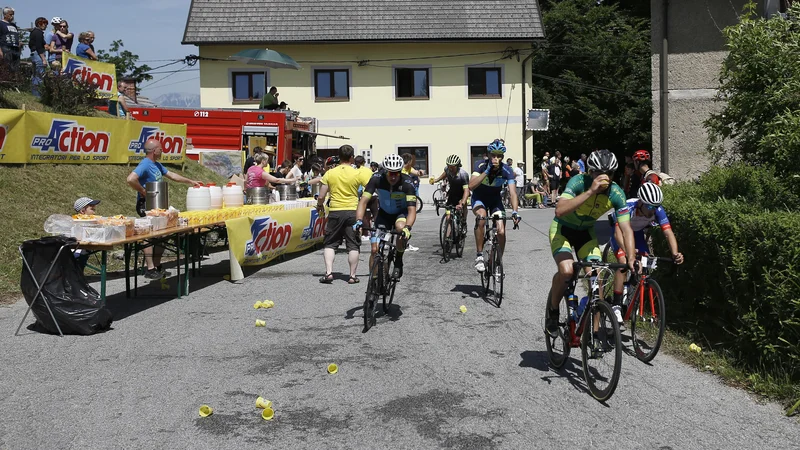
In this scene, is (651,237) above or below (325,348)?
above

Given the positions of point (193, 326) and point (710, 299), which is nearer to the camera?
point (710, 299)

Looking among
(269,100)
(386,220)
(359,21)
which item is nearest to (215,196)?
(386,220)

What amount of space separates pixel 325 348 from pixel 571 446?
337 centimetres

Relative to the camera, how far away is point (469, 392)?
21.5 feet

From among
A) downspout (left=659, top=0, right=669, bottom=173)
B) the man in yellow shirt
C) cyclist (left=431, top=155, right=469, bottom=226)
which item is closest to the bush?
cyclist (left=431, top=155, right=469, bottom=226)

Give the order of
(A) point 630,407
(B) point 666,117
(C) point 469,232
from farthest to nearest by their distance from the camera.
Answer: (C) point 469,232 < (B) point 666,117 < (A) point 630,407

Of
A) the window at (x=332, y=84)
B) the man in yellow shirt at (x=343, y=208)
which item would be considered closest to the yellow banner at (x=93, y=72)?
the man in yellow shirt at (x=343, y=208)

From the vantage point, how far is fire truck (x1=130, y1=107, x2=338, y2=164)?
2480 centimetres

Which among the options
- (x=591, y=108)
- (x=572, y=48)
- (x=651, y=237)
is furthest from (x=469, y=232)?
(x=572, y=48)

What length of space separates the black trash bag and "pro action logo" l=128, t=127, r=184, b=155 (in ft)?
38.8

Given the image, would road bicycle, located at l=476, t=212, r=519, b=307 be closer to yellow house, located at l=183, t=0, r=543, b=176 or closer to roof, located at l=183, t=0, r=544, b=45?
yellow house, located at l=183, t=0, r=543, b=176

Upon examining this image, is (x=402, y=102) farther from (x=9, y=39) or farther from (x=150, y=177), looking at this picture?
(x=150, y=177)

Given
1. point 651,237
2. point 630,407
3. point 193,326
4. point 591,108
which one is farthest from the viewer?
point 591,108

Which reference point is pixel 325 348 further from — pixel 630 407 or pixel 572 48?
pixel 572 48
